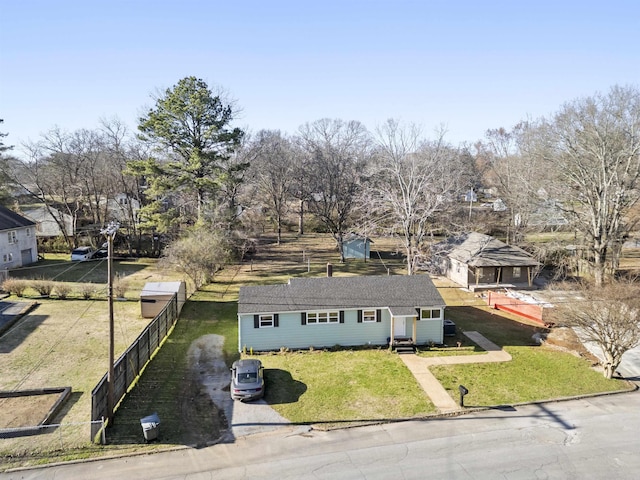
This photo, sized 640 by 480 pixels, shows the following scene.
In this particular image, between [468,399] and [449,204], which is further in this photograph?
[449,204]

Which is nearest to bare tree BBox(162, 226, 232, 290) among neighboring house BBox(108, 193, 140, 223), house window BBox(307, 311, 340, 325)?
house window BBox(307, 311, 340, 325)

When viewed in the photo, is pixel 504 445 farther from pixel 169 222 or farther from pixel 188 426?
pixel 169 222

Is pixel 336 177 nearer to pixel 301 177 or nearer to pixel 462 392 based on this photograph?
pixel 301 177

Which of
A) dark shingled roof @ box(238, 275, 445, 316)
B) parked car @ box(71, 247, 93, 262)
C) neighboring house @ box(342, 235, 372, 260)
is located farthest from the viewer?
neighboring house @ box(342, 235, 372, 260)

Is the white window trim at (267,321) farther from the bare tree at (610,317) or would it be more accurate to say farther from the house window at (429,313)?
the bare tree at (610,317)

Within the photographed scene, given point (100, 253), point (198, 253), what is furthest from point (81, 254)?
point (198, 253)

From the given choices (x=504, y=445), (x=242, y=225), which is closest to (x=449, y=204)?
(x=242, y=225)

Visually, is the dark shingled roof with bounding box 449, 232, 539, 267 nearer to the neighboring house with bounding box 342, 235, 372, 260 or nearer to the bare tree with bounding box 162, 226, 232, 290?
the neighboring house with bounding box 342, 235, 372, 260
